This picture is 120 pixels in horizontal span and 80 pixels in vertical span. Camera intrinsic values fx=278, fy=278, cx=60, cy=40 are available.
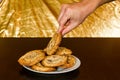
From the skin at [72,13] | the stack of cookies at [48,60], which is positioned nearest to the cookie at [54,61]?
the stack of cookies at [48,60]

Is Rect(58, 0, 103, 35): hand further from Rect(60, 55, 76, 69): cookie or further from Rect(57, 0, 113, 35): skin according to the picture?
Rect(60, 55, 76, 69): cookie

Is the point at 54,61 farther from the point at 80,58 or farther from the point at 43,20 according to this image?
the point at 43,20

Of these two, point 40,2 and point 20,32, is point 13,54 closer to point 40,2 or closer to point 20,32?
point 20,32

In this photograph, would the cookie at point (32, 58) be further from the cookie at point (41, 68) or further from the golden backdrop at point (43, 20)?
the golden backdrop at point (43, 20)

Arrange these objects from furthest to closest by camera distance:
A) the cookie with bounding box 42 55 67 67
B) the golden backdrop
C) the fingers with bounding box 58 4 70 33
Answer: the golden backdrop < the fingers with bounding box 58 4 70 33 < the cookie with bounding box 42 55 67 67

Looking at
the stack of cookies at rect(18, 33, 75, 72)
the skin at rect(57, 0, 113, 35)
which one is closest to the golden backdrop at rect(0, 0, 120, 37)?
the skin at rect(57, 0, 113, 35)

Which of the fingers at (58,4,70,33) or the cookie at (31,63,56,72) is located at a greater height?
the fingers at (58,4,70,33)
